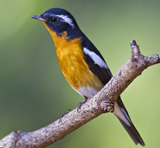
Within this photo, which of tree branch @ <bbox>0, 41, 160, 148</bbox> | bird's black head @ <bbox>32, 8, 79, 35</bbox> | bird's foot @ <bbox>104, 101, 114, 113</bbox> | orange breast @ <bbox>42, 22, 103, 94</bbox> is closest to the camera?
tree branch @ <bbox>0, 41, 160, 148</bbox>

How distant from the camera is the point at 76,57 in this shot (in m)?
2.85

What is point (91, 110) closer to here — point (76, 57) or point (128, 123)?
point (76, 57)

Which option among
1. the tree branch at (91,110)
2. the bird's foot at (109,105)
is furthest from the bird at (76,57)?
the bird's foot at (109,105)

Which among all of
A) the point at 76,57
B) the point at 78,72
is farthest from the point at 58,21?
the point at 78,72

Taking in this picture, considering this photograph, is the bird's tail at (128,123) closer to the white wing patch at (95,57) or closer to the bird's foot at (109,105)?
the white wing patch at (95,57)

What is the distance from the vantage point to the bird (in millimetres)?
2859

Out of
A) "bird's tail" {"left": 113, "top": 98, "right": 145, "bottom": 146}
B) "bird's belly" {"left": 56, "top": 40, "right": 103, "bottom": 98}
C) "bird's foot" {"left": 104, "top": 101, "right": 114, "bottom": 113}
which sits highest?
"bird's belly" {"left": 56, "top": 40, "right": 103, "bottom": 98}

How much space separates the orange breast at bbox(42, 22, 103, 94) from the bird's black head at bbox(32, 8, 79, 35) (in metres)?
0.16

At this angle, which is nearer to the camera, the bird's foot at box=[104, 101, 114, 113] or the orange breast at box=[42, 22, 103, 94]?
the bird's foot at box=[104, 101, 114, 113]

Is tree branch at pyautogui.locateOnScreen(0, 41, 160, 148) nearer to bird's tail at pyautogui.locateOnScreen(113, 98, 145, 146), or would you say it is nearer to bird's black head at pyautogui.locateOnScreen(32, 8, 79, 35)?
bird's tail at pyautogui.locateOnScreen(113, 98, 145, 146)

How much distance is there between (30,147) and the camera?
2.63 meters

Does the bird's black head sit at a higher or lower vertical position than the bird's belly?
higher

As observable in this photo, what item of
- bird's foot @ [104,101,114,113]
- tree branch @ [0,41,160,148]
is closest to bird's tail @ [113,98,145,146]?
tree branch @ [0,41,160,148]

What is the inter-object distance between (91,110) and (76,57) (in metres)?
0.58
